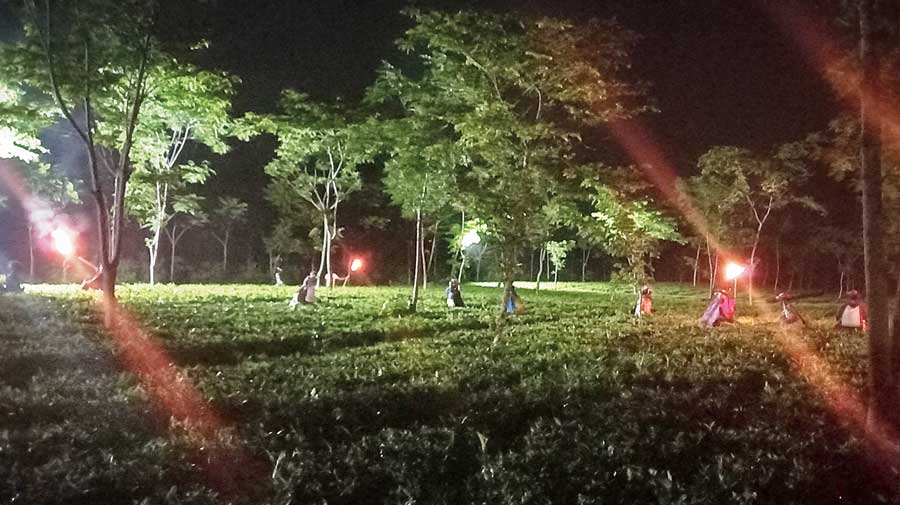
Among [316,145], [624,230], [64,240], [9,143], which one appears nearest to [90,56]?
[9,143]

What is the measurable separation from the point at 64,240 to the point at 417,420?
1334 inches

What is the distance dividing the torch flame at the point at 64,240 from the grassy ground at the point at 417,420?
24894 millimetres

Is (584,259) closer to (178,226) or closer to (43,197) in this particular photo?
(178,226)

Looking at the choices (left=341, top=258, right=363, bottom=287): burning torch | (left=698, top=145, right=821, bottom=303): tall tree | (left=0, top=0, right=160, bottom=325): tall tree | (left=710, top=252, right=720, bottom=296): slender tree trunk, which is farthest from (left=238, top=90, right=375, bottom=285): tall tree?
(left=710, top=252, right=720, bottom=296): slender tree trunk

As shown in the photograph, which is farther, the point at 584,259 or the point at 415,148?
the point at 584,259

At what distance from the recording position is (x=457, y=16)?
1661 cm

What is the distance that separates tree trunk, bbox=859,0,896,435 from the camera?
7406mm

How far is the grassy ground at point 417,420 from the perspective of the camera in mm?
5922

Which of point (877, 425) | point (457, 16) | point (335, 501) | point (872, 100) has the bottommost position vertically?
point (335, 501)

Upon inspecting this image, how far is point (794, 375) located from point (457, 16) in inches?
392

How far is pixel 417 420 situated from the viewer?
805cm

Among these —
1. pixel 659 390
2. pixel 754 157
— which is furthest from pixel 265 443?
pixel 754 157

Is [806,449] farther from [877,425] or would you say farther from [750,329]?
[750,329]

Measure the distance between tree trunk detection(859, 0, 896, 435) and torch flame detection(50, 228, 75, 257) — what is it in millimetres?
36291
